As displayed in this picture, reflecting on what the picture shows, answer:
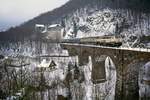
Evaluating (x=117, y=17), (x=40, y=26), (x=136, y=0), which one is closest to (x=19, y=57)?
(x=40, y=26)

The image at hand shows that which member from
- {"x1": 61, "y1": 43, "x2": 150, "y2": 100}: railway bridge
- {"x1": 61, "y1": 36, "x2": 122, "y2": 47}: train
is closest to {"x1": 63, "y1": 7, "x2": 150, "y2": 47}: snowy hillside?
{"x1": 61, "y1": 36, "x2": 122, "y2": 47}: train

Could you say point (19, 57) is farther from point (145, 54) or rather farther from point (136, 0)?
point (136, 0)

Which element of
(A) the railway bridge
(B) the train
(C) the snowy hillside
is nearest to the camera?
(A) the railway bridge

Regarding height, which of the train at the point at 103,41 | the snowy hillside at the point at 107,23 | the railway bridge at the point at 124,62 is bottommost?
the railway bridge at the point at 124,62

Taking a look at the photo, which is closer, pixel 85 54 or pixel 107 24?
pixel 85 54

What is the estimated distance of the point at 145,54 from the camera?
1012cm

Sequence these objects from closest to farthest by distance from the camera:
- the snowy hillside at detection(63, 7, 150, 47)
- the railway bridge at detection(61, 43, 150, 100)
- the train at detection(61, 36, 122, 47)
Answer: the railway bridge at detection(61, 43, 150, 100) < the train at detection(61, 36, 122, 47) < the snowy hillside at detection(63, 7, 150, 47)

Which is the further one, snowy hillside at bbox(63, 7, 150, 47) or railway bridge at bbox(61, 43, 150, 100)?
snowy hillside at bbox(63, 7, 150, 47)

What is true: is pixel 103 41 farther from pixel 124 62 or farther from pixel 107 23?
pixel 107 23

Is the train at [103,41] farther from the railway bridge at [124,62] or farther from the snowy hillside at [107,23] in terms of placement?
the railway bridge at [124,62]

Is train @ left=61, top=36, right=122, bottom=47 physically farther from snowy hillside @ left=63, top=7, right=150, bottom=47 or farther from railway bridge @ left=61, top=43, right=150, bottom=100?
railway bridge @ left=61, top=43, right=150, bottom=100

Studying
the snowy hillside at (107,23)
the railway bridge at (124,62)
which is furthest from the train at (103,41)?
the railway bridge at (124,62)

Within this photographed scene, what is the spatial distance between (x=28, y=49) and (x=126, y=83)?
5.15 metres

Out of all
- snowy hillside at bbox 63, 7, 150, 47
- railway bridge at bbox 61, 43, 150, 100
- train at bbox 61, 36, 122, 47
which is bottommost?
railway bridge at bbox 61, 43, 150, 100
